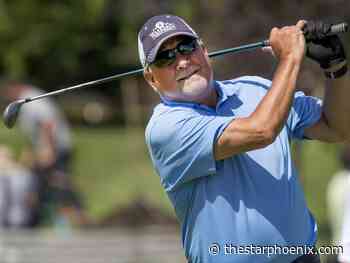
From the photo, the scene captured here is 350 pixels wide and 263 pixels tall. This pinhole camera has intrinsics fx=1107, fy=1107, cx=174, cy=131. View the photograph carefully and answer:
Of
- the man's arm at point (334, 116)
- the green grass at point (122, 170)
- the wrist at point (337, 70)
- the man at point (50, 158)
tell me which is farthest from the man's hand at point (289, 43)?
the green grass at point (122, 170)

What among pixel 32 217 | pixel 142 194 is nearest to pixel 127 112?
pixel 142 194

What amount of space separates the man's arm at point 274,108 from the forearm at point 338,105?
42cm

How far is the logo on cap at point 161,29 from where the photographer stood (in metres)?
4.75

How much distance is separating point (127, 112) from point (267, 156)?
18.9m

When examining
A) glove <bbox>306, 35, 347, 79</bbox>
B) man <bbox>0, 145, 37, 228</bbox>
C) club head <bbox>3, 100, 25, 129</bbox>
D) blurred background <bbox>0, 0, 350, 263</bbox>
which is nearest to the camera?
glove <bbox>306, 35, 347, 79</bbox>

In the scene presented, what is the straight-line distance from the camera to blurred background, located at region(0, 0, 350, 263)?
1105 cm

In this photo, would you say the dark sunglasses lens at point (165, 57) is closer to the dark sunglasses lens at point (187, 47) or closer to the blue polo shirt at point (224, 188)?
the dark sunglasses lens at point (187, 47)

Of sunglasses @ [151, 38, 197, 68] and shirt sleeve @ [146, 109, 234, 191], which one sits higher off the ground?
sunglasses @ [151, 38, 197, 68]

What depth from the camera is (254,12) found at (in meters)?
10.9

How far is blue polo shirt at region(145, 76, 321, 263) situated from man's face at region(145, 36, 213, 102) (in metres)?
0.06

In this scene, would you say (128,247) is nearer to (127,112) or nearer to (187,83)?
(187,83)

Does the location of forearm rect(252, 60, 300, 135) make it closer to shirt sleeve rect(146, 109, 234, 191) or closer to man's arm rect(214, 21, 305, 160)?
man's arm rect(214, 21, 305, 160)

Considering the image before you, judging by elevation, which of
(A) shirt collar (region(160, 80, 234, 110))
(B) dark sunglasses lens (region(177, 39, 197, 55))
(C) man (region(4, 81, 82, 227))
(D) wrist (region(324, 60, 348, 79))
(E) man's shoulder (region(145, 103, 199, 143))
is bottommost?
(C) man (region(4, 81, 82, 227))

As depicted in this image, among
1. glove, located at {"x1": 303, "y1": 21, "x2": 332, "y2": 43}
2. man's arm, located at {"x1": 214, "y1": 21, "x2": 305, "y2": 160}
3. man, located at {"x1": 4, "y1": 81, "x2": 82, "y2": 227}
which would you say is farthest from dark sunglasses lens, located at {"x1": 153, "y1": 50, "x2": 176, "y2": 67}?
man, located at {"x1": 4, "y1": 81, "x2": 82, "y2": 227}
